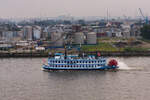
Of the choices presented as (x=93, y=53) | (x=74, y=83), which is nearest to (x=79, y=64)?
(x=74, y=83)

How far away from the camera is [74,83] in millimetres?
13633

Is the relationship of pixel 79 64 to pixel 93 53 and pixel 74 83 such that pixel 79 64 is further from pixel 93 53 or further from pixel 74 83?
pixel 93 53

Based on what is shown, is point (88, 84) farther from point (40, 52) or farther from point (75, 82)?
point (40, 52)

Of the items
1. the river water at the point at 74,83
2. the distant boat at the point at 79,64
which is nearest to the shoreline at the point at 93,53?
the river water at the point at 74,83

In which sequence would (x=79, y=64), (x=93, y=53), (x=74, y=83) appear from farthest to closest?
(x=93, y=53) < (x=79, y=64) < (x=74, y=83)

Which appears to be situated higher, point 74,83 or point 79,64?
point 79,64

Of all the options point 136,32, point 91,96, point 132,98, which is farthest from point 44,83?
point 136,32

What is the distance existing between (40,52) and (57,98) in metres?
11.0

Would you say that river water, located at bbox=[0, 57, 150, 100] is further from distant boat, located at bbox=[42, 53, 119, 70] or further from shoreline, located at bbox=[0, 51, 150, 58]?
shoreline, located at bbox=[0, 51, 150, 58]

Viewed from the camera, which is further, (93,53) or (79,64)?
(93,53)

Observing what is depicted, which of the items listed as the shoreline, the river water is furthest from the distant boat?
the shoreline

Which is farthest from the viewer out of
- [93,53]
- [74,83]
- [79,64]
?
[93,53]

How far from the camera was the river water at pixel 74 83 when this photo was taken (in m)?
11.8

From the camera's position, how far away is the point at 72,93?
12.2 metres
